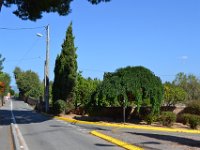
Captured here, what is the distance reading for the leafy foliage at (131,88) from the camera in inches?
1409

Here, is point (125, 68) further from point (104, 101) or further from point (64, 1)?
point (64, 1)

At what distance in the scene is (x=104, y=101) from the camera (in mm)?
38094

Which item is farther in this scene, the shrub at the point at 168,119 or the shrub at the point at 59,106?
the shrub at the point at 59,106

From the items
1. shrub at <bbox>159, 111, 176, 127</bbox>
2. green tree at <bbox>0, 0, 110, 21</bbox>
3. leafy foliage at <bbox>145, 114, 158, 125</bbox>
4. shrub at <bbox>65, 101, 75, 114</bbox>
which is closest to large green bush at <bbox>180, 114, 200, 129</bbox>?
shrub at <bbox>159, 111, 176, 127</bbox>

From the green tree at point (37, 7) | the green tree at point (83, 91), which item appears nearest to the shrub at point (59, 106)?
the green tree at point (83, 91)

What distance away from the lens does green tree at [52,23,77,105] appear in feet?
144

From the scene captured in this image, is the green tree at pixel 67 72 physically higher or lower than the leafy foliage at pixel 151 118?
higher

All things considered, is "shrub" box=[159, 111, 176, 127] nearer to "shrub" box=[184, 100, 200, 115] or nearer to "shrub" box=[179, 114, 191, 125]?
"shrub" box=[179, 114, 191, 125]

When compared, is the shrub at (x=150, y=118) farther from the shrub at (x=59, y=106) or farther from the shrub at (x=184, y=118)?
the shrub at (x=59, y=106)

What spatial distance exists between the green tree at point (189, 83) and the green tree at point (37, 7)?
6510 centimetres

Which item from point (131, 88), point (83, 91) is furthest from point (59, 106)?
point (131, 88)

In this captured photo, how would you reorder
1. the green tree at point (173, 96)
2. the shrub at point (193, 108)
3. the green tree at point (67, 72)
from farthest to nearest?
the green tree at point (173, 96) < the green tree at point (67, 72) < the shrub at point (193, 108)

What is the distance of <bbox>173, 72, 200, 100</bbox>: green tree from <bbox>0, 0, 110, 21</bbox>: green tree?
65095 mm

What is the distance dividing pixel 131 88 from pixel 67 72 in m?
10.1
